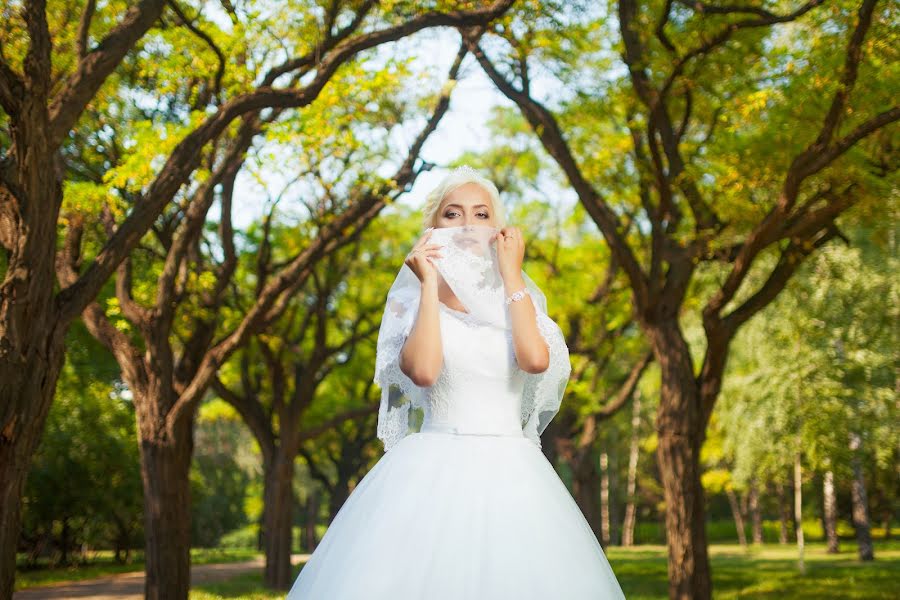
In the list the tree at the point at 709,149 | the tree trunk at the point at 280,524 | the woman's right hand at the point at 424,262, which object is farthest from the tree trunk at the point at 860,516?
the woman's right hand at the point at 424,262

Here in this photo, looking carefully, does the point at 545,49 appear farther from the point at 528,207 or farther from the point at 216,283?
the point at 528,207

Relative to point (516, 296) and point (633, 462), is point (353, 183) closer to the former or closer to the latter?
point (516, 296)

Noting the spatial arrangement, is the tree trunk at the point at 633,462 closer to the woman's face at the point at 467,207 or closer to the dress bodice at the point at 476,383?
the woman's face at the point at 467,207

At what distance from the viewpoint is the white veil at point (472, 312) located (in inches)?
157

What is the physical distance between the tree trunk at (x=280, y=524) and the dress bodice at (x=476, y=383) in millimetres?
18135

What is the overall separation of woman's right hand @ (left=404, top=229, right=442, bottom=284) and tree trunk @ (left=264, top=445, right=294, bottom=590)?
1823cm

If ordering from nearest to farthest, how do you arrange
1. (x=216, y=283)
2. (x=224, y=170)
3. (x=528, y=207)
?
(x=224, y=170), (x=216, y=283), (x=528, y=207)

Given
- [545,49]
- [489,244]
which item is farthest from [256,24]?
[489,244]

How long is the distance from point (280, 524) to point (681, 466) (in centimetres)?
1074

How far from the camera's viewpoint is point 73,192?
469 inches

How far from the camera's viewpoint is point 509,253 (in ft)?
12.9

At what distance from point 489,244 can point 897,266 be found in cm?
2730

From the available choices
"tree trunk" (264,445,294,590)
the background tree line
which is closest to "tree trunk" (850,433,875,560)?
the background tree line

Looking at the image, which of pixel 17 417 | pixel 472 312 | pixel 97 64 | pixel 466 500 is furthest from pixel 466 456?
pixel 97 64
